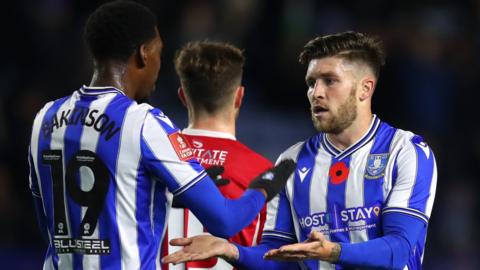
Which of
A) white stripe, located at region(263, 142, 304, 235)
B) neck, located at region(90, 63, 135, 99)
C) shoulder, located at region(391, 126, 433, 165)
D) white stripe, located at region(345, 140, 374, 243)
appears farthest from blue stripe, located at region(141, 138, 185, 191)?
shoulder, located at region(391, 126, 433, 165)

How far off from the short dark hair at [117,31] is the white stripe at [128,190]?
1.20ft

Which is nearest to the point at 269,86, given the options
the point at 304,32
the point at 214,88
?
the point at 304,32

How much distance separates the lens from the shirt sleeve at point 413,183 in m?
4.68

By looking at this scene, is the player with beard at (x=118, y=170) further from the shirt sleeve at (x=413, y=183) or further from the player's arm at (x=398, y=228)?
the shirt sleeve at (x=413, y=183)

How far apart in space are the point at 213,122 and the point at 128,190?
140 centimetres

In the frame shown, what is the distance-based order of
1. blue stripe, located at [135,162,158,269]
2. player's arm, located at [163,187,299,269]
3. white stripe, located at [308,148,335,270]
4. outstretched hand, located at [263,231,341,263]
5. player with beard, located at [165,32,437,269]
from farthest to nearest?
white stripe, located at [308,148,335,270]
player's arm, located at [163,187,299,269]
player with beard, located at [165,32,437,269]
blue stripe, located at [135,162,158,269]
outstretched hand, located at [263,231,341,263]

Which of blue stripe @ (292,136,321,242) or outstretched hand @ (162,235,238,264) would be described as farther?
blue stripe @ (292,136,321,242)

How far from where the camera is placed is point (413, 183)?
4.73 metres

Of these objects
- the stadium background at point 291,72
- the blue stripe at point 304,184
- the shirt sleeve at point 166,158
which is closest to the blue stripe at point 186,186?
the shirt sleeve at point 166,158

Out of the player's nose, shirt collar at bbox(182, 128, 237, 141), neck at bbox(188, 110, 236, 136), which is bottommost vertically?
shirt collar at bbox(182, 128, 237, 141)

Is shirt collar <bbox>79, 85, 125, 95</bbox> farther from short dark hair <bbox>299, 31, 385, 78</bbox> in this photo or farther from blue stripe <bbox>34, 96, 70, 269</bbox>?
short dark hair <bbox>299, 31, 385, 78</bbox>

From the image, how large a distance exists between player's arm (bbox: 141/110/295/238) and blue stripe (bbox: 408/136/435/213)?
875 mm

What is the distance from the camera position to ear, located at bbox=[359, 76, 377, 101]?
5.09 m

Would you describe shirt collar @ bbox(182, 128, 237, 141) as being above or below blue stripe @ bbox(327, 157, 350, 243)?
above
